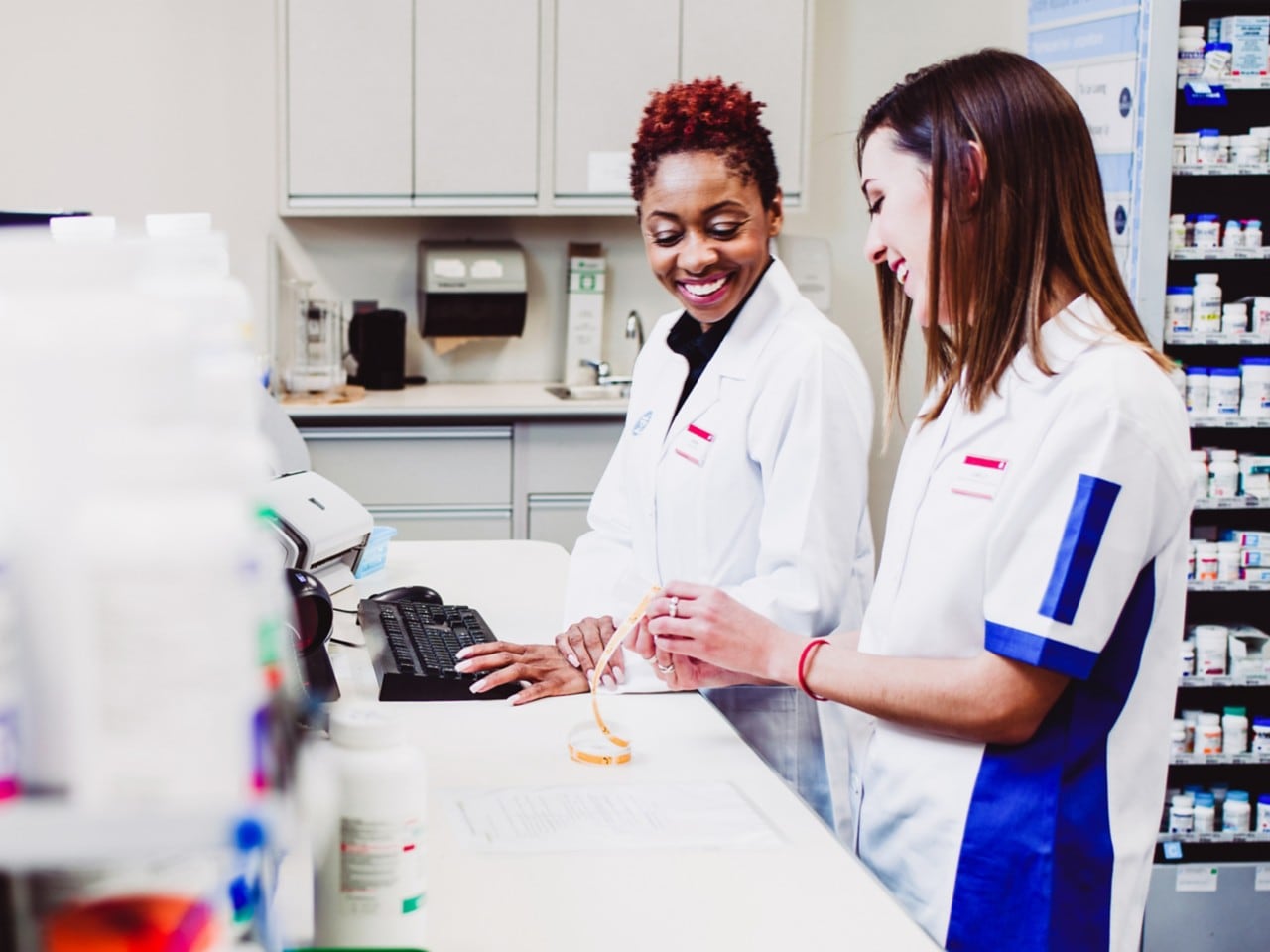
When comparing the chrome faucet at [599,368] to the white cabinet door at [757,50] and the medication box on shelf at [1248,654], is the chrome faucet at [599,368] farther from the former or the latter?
A: the medication box on shelf at [1248,654]

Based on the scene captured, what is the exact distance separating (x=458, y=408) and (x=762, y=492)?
6.81 feet

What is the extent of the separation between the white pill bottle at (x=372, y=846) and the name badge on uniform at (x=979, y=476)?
2.29 ft

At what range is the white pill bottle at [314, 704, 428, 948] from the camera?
2.61 feet

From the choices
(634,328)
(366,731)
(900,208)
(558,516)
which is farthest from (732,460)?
(634,328)

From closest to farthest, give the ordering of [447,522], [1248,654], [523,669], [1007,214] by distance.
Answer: [1007,214]
[523,669]
[1248,654]
[447,522]

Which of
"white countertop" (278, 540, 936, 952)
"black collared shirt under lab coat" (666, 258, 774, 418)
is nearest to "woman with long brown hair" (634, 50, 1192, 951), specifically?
"white countertop" (278, 540, 936, 952)

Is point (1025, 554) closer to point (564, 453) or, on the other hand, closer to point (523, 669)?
point (523, 669)

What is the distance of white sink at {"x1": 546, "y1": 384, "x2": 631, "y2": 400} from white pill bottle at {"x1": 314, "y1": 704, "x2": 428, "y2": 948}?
3.34 metres

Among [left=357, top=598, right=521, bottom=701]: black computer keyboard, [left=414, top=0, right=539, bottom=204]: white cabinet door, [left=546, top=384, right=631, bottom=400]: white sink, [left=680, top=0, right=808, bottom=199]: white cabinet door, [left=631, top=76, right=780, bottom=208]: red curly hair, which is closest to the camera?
[left=357, top=598, right=521, bottom=701]: black computer keyboard

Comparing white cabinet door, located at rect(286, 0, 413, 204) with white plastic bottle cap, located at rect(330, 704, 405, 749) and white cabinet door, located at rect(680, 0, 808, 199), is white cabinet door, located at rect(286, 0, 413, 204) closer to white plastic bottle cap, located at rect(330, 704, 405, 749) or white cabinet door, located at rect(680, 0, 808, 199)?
white cabinet door, located at rect(680, 0, 808, 199)

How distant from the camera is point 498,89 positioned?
3957mm

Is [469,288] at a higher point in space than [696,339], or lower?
→ higher

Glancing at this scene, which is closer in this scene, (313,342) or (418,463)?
(418,463)

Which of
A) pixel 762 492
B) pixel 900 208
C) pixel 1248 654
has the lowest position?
pixel 1248 654
